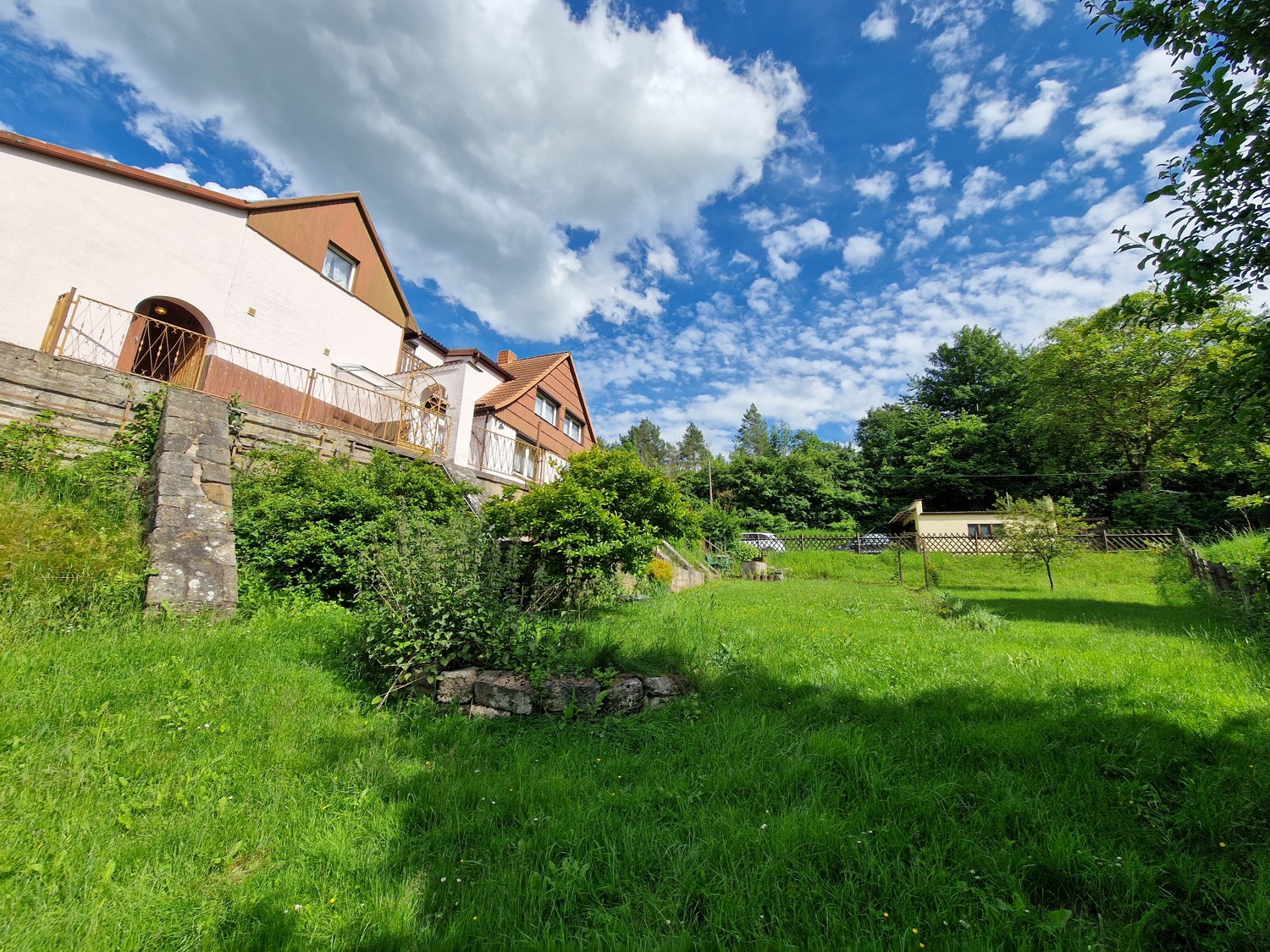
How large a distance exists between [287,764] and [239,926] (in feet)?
3.97

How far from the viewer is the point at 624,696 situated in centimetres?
410

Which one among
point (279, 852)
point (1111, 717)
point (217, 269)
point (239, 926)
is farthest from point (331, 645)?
point (217, 269)

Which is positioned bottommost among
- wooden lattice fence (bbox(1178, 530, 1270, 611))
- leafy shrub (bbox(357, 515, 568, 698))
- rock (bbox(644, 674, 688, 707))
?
rock (bbox(644, 674, 688, 707))

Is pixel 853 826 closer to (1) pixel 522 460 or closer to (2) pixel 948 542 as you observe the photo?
(1) pixel 522 460

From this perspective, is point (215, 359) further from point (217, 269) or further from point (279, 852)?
point (279, 852)

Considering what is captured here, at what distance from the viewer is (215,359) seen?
32.0 ft

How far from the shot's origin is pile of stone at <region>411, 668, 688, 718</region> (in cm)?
400

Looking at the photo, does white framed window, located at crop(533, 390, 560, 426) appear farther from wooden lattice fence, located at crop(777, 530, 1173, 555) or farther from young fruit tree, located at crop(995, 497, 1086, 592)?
young fruit tree, located at crop(995, 497, 1086, 592)

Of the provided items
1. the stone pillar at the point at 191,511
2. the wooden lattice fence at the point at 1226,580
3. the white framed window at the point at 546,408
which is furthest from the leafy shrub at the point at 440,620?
the white framed window at the point at 546,408

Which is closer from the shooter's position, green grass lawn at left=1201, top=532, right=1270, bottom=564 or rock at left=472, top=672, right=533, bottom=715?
rock at left=472, top=672, right=533, bottom=715

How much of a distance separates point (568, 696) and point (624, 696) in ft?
1.51

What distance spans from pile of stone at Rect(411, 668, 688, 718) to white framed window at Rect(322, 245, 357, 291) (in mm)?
13903

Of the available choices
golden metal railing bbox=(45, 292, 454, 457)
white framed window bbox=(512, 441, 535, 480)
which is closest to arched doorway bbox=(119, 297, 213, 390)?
golden metal railing bbox=(45, 292, 454, 457)

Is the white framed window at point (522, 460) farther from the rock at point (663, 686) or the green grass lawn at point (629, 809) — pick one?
the rock at point (663, 686)
